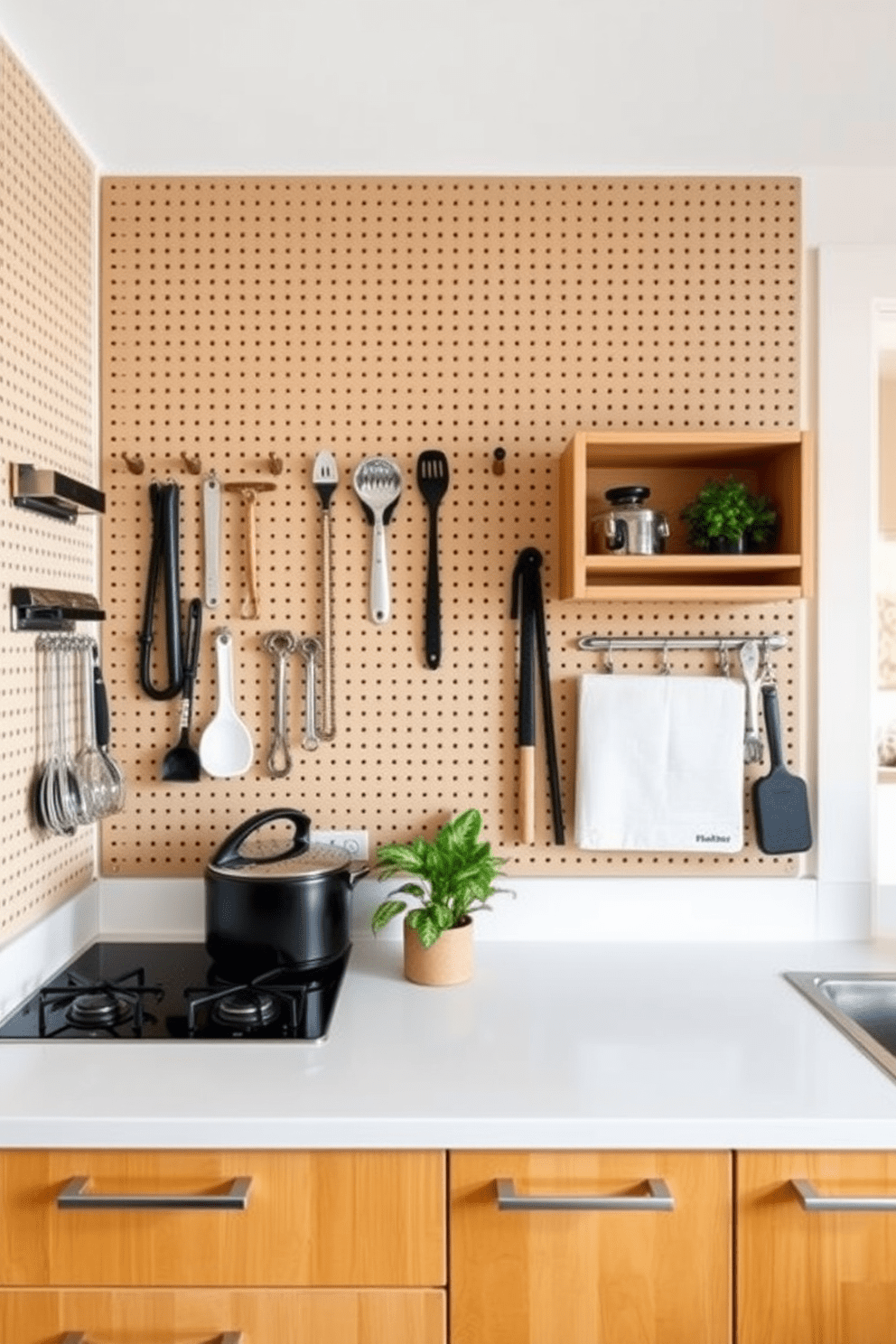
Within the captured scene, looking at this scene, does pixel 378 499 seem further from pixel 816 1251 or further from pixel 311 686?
pixel 816 1251

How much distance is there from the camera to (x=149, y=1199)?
3.83ft

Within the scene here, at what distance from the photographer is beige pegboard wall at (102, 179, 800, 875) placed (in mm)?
1823

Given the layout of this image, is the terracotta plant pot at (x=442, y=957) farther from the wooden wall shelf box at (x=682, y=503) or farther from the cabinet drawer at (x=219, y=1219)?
the wooden wall shelf box at (x=682, y=503)

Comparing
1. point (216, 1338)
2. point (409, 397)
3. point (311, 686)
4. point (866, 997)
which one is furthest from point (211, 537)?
point (866, 997)

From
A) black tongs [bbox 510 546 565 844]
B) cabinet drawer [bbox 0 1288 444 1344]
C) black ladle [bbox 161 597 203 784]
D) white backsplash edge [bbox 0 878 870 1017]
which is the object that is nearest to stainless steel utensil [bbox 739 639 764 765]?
white backsplash edge [bbox 0 878 870 1017]

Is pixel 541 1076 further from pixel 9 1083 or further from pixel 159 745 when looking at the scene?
pixel 159 745

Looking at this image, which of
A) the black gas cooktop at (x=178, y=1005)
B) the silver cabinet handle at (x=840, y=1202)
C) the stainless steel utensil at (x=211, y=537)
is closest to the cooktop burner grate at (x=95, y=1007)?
the black gas cooktop at (x=178, y=1005)

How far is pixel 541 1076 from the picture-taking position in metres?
1.28

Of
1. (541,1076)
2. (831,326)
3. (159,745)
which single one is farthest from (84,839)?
(831,326)

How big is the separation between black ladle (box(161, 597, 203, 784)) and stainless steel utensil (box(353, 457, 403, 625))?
0.33 metres

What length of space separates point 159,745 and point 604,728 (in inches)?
32.1

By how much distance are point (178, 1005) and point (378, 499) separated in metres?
0.92

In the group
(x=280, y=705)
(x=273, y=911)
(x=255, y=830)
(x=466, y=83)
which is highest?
(x=466, y=83)

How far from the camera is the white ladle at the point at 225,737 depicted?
181 centimetres
